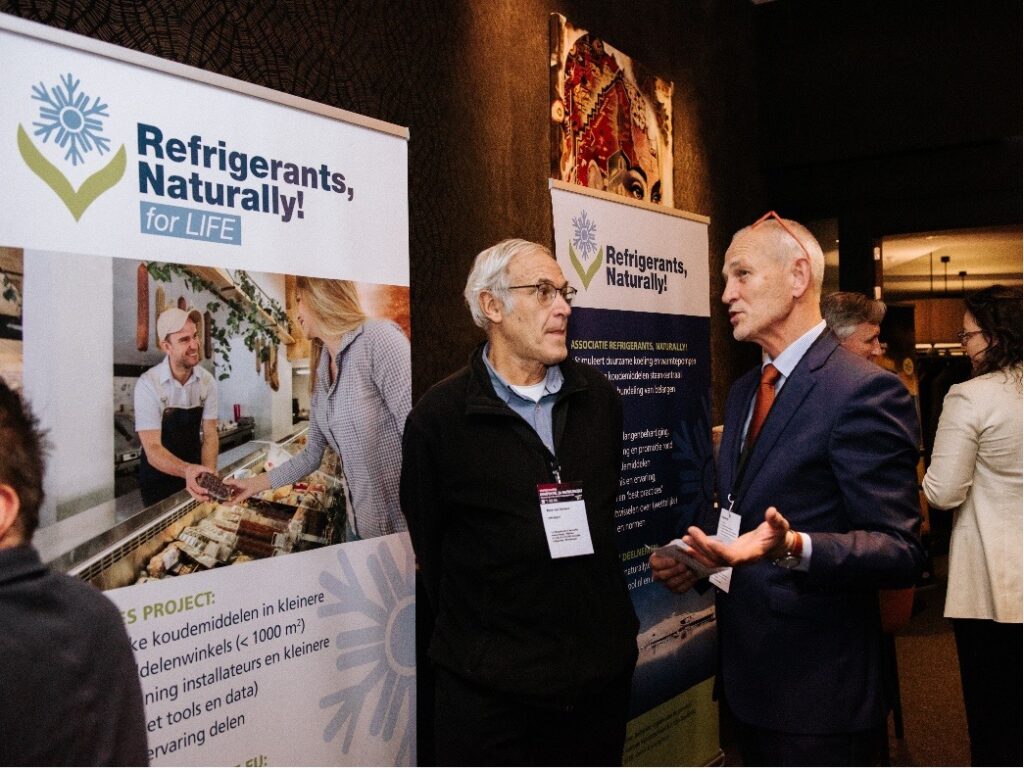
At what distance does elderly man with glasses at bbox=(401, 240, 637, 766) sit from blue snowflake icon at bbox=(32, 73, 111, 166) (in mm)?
939

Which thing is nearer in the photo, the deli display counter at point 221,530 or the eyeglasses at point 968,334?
the deli display counter at point 221,530

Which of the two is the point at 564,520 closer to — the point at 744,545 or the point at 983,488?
the point at 744,545

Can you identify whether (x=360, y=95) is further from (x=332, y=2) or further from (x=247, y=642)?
(x=247, y=642)

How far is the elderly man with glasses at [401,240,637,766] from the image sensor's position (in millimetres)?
2088

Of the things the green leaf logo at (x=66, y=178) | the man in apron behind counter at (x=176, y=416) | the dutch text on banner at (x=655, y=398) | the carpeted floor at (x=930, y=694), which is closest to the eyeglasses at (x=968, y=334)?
the dutch text on banner at (x=655, y=398)

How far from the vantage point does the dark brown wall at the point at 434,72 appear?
2.03 m

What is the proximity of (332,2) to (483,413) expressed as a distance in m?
1.20

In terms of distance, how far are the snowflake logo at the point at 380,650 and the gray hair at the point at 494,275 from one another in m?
0.70

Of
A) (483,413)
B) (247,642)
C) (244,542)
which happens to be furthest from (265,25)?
(247,642)

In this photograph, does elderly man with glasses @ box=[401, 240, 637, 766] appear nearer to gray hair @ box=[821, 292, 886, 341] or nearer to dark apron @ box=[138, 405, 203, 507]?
dark apron @ box=[138, 405, 203, 507]

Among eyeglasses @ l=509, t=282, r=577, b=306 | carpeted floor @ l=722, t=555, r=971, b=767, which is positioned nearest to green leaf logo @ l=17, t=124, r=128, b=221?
eyeglasses @ l=509, t=282, r=577, b=306

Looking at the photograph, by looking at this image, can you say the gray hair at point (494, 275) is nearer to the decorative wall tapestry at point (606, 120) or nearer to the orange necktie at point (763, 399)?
the orange necktie at point (763, 399)

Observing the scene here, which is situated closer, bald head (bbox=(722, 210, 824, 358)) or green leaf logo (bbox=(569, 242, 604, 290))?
bald head (bbox=(722, 210, 824, 358))

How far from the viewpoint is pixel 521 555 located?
2.10 m
